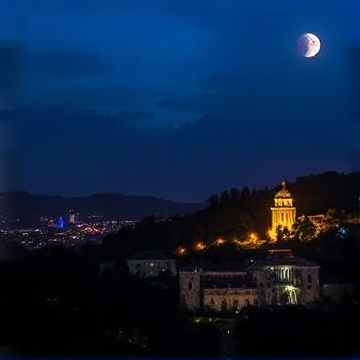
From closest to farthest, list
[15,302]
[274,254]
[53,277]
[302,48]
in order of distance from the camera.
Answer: [15,302] → [302,48] → [53,277] → [274,254]

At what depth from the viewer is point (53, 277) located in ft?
11.9

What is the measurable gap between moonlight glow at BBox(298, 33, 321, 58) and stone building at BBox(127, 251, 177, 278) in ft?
4.60

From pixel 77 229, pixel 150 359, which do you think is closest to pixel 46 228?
pixel 77 229

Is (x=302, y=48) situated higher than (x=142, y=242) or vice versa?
(x=302, y=48)

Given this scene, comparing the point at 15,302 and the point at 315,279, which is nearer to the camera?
the point at 15,302

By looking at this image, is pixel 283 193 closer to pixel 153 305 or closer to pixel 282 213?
pixel 282 213

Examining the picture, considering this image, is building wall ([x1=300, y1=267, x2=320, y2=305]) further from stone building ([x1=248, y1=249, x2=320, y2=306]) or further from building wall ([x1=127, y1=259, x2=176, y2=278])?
building wall ([x1=127, y1=259, x2=176, y2=278])

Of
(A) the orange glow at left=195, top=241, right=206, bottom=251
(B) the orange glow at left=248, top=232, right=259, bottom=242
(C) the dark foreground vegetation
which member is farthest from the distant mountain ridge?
(B) the orange glow at left=248, top=232, right=259, bottom=242

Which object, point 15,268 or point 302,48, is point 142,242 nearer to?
point 15,268

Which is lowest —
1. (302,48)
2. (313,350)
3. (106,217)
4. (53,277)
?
(313,350)

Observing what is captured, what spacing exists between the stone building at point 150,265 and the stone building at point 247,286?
0.08m

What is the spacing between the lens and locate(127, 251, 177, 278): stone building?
4133 millimetres

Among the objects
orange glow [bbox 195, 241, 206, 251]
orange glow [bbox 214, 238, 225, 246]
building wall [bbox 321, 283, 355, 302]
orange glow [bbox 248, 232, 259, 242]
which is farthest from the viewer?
orange glow [bbox 248, 232, 259, 242]

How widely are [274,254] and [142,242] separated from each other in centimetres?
85
